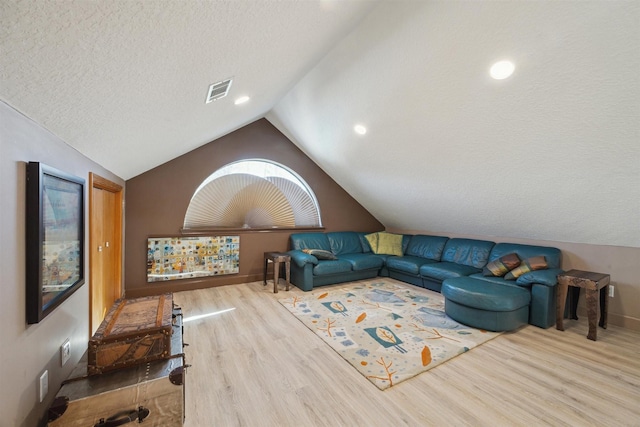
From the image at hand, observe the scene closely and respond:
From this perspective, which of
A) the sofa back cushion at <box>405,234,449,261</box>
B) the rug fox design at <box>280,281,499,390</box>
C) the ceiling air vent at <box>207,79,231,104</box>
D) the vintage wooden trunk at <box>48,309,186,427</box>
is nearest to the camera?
the vintage wooden trunk at <box>48,309,186,427</box>

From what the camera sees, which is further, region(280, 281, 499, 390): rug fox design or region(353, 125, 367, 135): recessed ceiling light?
region(353, 125, 367, 135): recessed ceiling light

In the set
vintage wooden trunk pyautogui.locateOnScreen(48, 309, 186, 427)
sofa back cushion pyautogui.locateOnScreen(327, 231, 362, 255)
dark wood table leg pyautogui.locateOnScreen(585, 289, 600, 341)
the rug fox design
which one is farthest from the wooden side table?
vintage wooden trunk pyautogui.locateOnScreen(48, 309, 186, 427)

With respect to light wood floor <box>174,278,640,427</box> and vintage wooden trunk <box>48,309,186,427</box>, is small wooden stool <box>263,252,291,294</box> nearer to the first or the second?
light wood floor <box>174,278,640,427</box>

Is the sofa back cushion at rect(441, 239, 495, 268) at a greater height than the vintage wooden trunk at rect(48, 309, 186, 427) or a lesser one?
greater

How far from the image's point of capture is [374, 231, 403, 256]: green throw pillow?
5.49m

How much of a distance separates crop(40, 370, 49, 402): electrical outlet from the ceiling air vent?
1961mm

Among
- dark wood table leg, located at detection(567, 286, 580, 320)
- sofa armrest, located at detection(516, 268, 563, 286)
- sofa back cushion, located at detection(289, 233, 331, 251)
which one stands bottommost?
dark wood table leg, located at detection(567, 286, 580, 320)

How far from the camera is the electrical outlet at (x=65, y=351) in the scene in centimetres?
157

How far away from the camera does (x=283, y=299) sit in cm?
396

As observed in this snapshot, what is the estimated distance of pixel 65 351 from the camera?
1.61m

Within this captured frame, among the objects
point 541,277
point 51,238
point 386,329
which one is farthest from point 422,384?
point 51,238

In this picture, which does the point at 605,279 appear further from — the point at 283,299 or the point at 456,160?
the point at 283,299

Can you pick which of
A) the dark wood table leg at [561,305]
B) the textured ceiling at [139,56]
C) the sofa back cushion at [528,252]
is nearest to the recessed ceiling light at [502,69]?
the textured ceiling at [139,56]

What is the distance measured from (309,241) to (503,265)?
3130mm
